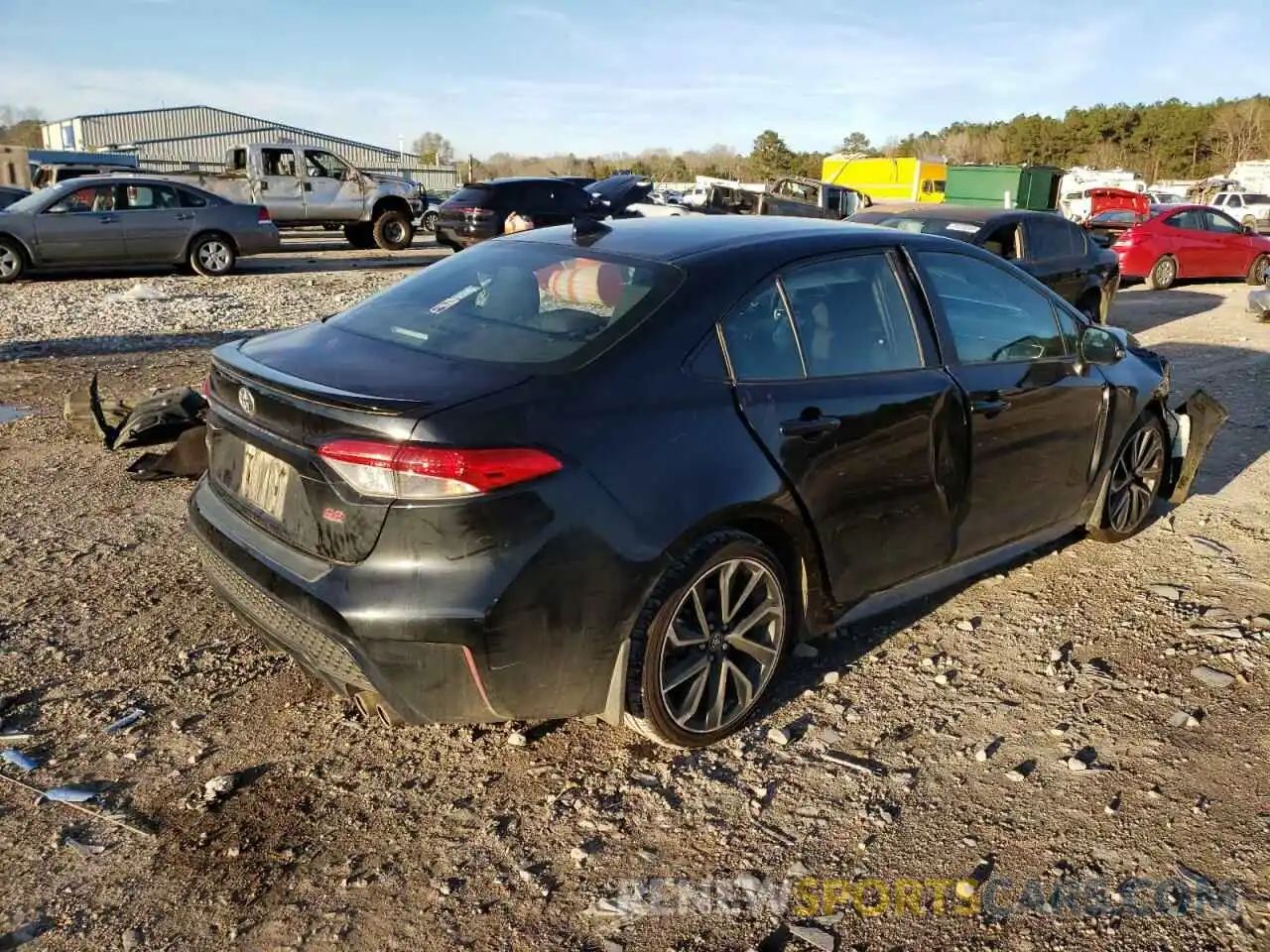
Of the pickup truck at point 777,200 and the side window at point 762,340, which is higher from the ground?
the pickup truck at point 777,200

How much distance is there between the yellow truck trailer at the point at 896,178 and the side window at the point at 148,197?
23.9m

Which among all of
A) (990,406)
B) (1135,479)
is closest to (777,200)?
(1135,479)

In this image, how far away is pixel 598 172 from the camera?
69438 millimetres

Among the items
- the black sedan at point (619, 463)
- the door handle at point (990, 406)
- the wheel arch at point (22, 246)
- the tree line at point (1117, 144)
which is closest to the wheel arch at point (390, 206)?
the wheel arch at point (22, 246)

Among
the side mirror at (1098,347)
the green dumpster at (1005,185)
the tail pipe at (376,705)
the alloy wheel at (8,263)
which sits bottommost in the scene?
the tail pipe at (376,705)

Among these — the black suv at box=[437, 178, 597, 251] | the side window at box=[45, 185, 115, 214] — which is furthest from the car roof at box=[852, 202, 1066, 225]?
the side window at box=[45, 185, 115, 214]

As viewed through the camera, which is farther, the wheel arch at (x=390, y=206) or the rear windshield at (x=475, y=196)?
the wheel arch at (x=390, y=206)

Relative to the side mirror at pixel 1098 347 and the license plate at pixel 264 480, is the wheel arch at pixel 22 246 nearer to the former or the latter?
the license plate at pixel 264 480

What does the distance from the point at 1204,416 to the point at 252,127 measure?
56767mm

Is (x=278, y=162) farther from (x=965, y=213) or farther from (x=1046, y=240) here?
(x=1046, y=240)

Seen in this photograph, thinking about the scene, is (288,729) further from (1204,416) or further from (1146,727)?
(1204,416)

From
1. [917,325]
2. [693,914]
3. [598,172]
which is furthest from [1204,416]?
[598,172]

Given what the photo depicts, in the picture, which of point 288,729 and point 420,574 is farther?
point 288,729

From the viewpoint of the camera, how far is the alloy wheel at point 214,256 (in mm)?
15953
